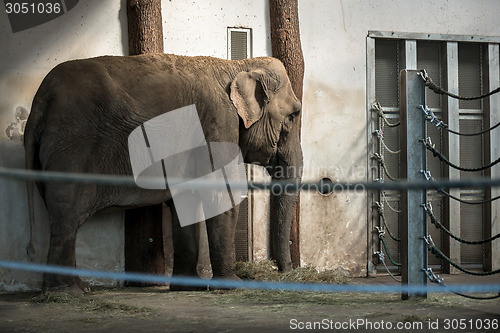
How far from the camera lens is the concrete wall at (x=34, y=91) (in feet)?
20.4

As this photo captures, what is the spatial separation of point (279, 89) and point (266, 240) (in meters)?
1.54

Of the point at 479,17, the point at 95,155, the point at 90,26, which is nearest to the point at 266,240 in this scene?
the point at 95,155

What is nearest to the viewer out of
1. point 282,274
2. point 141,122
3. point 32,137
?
point 32,137

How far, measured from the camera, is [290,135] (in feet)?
22.1

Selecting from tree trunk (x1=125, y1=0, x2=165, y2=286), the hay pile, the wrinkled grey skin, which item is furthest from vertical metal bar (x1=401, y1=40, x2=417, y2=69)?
tree trunk (x1=125, y1=0, x2=165, y2=286)

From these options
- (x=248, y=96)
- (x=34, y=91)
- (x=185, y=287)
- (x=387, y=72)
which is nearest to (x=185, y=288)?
(x=185, y=287)

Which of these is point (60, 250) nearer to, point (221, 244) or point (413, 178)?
point (221, 244)

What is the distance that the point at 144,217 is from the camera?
6.65 meters

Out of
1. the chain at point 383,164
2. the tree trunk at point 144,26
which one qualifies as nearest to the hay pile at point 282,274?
the chain at point 383,164

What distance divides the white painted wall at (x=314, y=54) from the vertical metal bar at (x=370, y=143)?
54 millimetres

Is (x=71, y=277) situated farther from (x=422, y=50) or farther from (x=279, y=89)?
(x=422, y=50)

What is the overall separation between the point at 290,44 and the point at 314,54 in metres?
0.35

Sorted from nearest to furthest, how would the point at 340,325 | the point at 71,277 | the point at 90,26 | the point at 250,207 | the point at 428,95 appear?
1. the point at 340,325
2. the point at 71,277
3. the point at 90,26
4. the point at 250,207
5. the point at 428,95

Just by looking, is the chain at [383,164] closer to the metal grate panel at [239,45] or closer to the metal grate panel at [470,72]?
the metal grate panel at [470,72]
